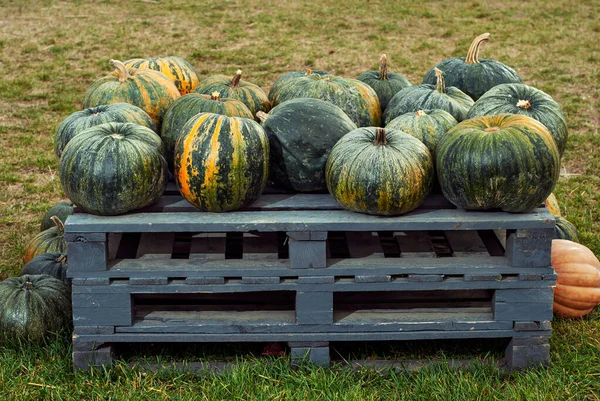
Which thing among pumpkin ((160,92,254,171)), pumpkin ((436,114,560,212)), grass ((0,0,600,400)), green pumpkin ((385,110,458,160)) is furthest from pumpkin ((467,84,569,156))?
pumpkin ((160,92,254,171))

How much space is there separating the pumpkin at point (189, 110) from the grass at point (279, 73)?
119cm

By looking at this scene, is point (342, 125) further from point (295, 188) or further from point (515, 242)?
point (515, 242)

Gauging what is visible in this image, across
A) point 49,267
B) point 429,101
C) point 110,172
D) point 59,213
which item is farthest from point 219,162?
point 59,213

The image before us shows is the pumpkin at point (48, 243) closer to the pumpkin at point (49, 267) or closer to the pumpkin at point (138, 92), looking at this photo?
the pumpkin at point (49, 267)

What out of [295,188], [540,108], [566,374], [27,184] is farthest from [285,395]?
[27,184]

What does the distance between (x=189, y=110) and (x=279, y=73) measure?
18.1 ft

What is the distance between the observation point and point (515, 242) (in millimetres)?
3742

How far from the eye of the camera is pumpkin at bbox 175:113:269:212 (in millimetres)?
3725

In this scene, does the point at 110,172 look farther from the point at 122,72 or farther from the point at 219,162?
the point at 122,72

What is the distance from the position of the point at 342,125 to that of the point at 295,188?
402 mm

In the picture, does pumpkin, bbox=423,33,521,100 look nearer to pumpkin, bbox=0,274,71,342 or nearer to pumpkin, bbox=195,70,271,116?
pumpkin, bbox=195,70,271,116

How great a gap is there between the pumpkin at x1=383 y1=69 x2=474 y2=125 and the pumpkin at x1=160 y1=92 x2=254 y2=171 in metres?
0.84

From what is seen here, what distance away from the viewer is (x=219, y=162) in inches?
146

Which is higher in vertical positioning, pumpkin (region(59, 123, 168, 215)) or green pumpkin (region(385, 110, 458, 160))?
green pumpkin (region(385, 110, 458, 160))
